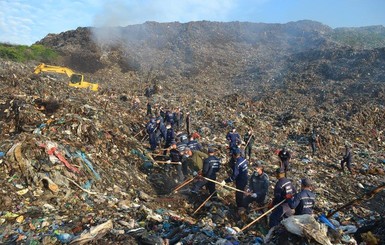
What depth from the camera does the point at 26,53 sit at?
3145cm

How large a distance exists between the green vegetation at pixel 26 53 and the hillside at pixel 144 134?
3.80 feet

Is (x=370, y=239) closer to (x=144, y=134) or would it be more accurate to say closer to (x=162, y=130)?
(x=162, y=130)

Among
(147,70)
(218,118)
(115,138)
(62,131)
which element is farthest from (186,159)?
(147,70)

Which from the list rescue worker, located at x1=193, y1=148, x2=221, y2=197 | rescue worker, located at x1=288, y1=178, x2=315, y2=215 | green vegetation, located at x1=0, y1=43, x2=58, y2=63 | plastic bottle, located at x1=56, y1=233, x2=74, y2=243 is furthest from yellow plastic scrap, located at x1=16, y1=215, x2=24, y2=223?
green vegetation, located at x1=0, y1=43, x2=58, y2=63

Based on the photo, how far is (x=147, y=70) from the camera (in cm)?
3453

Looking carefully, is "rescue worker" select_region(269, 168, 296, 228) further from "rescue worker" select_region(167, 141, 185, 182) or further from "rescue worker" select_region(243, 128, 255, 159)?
"rescue worker" select_region(243, 128, 255, 159)

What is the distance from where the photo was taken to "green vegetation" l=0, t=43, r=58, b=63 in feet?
96.2

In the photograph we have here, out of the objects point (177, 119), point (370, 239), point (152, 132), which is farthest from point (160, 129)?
point (370, 239)

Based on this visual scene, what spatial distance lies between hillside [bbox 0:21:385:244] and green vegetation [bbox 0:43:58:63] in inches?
45.6

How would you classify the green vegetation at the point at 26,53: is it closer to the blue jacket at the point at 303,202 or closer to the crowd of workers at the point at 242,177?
the crowd of workers at the point at 242,177

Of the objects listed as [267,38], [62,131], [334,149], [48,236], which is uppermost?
[267,38]

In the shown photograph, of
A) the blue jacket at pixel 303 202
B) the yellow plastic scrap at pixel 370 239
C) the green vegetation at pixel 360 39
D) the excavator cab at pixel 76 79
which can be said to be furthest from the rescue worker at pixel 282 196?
the green vegetation at pixel 360 39

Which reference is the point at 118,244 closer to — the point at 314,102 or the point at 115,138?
the point at 115,138

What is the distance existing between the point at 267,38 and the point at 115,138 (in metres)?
45.4
